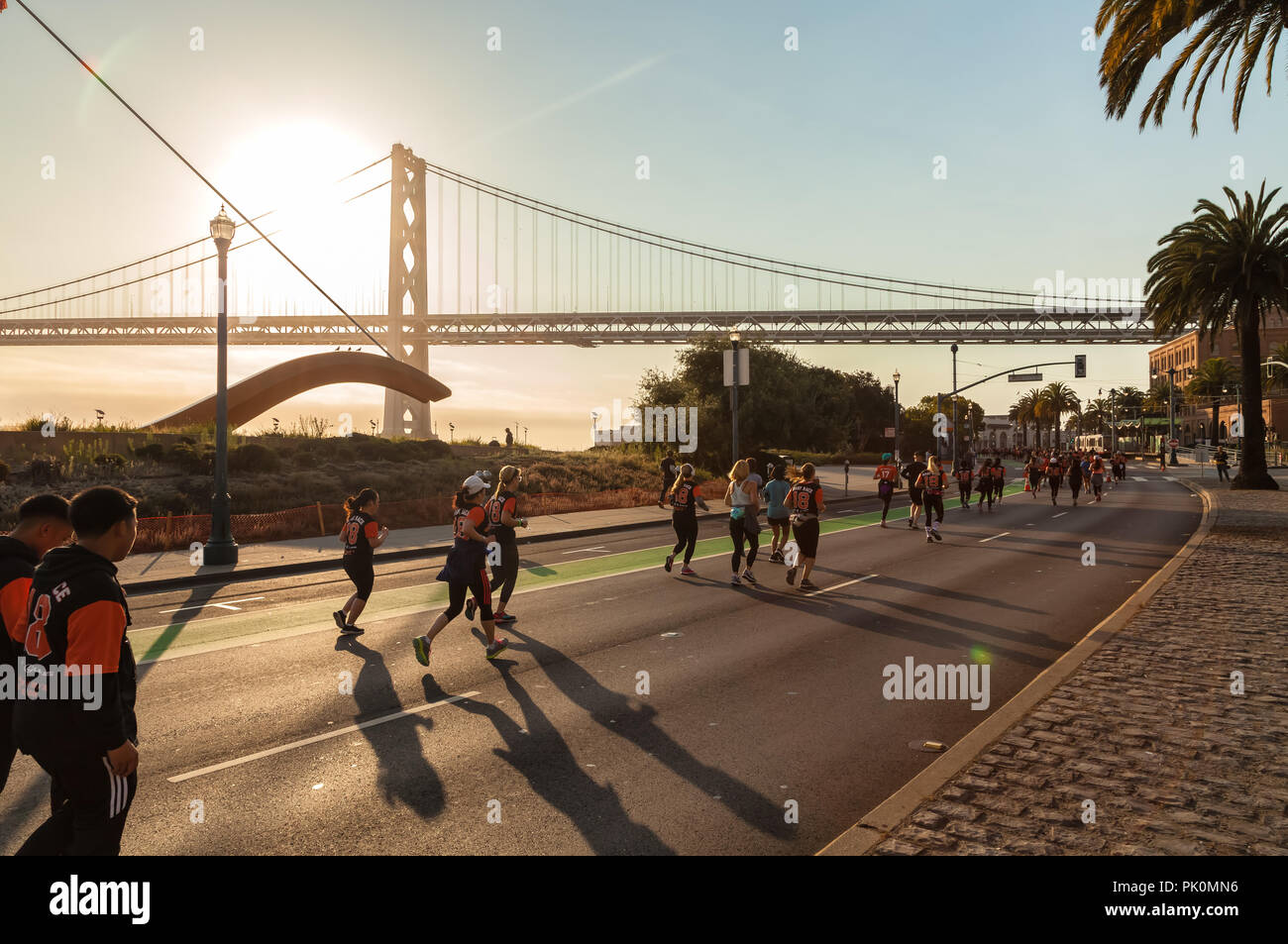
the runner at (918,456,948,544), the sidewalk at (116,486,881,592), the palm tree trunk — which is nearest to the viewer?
the sidewalk at (116,486,881,592)

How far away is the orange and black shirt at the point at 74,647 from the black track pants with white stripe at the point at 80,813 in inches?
2.0

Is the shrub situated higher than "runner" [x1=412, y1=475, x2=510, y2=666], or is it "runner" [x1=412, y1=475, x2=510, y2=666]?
the shrub

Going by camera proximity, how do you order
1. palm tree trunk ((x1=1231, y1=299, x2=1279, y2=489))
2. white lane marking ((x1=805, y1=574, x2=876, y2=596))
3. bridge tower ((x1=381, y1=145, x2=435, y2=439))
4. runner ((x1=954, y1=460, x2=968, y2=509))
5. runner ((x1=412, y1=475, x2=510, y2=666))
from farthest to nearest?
bridge tower ((x1=381, y1=145, x2=435, y2=439)), palm tree trunk ((x1=1231, y1=299, x2=1279, y2=489)), runner ((x1=954, y1=460, x2=968, y2=509)), white lane marking ((x1=805, y1=574, x2=876, y2=596)), runner ((x1=412, y1=475, x2=510, y2=666))

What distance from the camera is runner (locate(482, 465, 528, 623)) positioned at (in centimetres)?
921

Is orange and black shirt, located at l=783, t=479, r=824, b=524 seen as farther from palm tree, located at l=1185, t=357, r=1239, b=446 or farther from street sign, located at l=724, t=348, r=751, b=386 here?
palm tree, located at l=1185, t=357, r=1239, b=446

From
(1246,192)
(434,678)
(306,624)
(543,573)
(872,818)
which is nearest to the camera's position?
(872,818)

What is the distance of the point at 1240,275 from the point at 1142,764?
35551 mm

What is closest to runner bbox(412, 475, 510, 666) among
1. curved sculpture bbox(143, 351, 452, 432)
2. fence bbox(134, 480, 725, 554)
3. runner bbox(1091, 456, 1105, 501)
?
fence bbox(134, 480, 725, 554)

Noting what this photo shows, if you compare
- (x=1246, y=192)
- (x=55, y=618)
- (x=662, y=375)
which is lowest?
(x=55, y=618)

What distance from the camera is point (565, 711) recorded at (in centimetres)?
678
